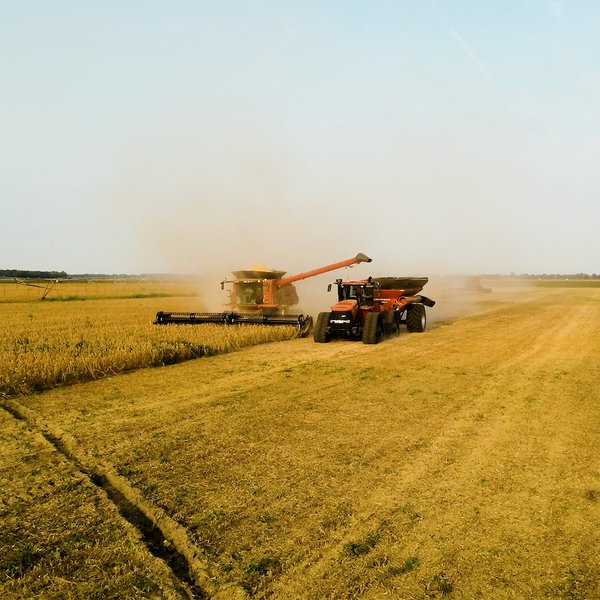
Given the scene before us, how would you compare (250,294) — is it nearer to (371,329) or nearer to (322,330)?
(322,330)

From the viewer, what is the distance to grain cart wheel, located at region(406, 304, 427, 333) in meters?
17.8

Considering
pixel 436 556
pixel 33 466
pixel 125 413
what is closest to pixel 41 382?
pixel 125 413

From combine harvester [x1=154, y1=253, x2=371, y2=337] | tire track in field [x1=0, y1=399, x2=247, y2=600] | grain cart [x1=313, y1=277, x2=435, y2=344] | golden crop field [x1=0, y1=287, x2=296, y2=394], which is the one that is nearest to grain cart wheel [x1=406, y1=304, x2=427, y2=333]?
grain cart [x1=313, y1=277, x2=435, y2=344]

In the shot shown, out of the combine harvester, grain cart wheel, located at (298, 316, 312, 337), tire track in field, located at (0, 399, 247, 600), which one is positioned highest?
the combine harvester

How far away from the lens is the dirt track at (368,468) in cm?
381

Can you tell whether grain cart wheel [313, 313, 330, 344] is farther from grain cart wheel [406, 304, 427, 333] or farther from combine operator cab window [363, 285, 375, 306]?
grain cart wheel [406, 304, 427, 333]

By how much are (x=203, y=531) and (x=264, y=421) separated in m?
3.09

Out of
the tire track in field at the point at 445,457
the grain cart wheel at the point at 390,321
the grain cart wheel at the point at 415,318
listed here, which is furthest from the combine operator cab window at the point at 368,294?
the tire track in field at the point at 445,457

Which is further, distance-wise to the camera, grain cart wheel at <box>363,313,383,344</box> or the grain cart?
the grain cart

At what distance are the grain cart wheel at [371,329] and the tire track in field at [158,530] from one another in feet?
32.0

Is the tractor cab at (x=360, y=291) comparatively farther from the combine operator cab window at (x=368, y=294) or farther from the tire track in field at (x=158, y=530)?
the tire track in field at (x=158, y=530)

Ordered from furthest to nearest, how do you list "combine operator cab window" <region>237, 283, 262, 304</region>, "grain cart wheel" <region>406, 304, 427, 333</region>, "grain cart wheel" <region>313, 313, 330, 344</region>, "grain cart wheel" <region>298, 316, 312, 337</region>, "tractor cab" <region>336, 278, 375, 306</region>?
1. "combine operator cab window" <region>237, 283, 262, 304</region>
2. "grain cart wheel" <region>406, 304, 427, 333</region>
3. "grain cart wheel" <region>298, 316, 312, 337</region>
4. "tractor cab" <region>336, 278, 375, 306</region>
5. "grain cart wheel" <region>313, 313, 330, 344</region>

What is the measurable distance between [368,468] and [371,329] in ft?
31.0

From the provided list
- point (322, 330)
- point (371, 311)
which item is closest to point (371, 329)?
point (371, 311)
